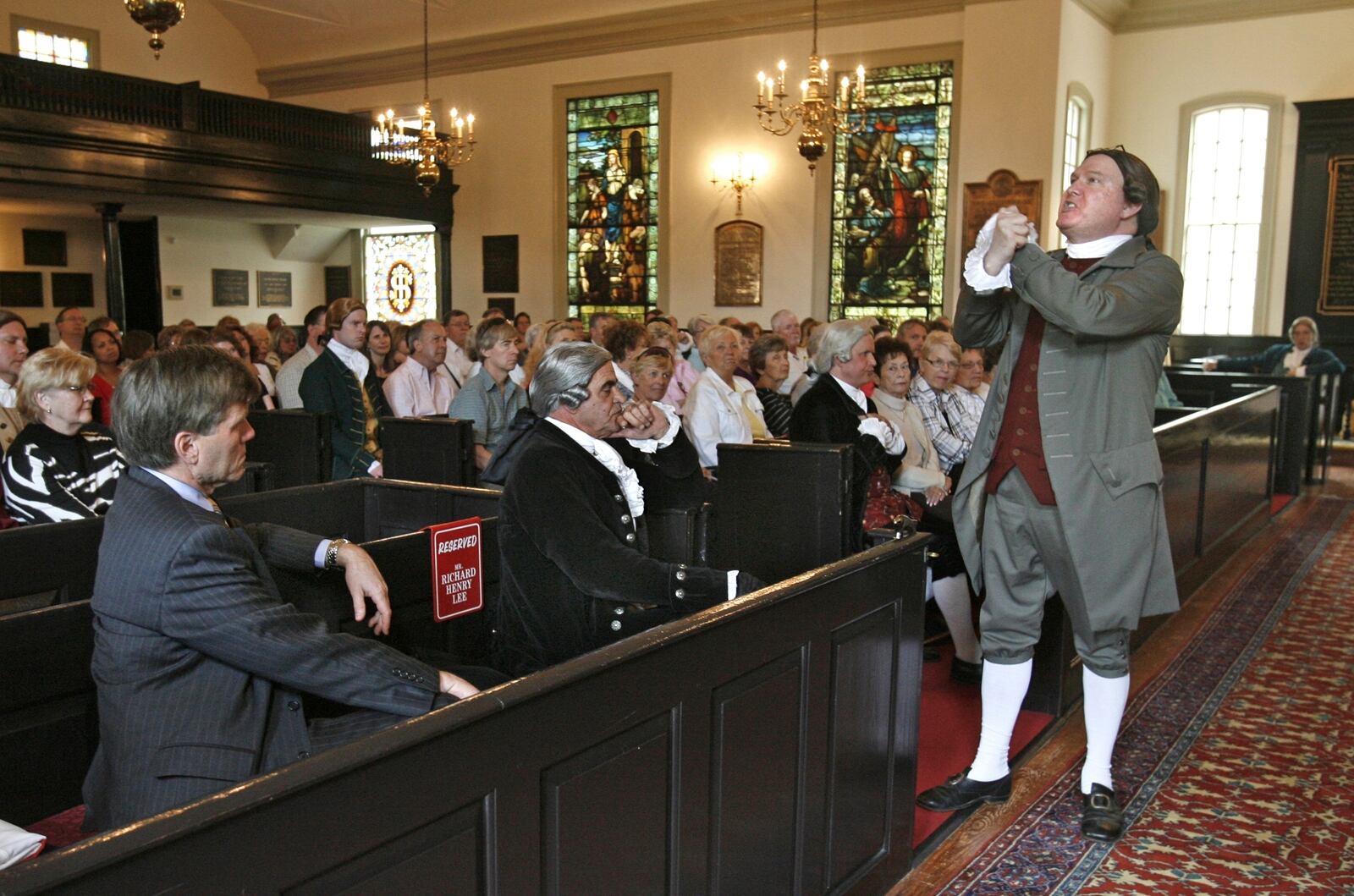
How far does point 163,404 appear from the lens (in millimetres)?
1879

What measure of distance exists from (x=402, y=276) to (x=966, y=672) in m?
14.7

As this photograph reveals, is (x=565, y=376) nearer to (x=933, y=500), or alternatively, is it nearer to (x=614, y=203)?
(x=933, y=500)

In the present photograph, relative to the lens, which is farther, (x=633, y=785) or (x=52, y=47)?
(x=52, y=47)

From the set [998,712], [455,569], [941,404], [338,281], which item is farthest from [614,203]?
[998,712]

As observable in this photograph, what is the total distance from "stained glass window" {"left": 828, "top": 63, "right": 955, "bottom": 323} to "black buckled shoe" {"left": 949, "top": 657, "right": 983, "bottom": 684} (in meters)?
9.01

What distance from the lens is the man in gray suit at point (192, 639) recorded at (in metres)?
1.77

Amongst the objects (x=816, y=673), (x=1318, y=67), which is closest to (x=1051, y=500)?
(x=816, y=673)

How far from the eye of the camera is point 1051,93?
1160 cm

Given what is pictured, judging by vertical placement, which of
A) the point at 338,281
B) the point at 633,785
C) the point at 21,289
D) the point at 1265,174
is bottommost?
the point at 633,785

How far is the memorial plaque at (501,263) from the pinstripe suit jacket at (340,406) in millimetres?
9893

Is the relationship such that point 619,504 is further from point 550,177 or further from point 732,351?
point 550,177

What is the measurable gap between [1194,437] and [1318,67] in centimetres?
912

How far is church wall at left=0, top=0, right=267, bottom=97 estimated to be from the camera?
50.2ft

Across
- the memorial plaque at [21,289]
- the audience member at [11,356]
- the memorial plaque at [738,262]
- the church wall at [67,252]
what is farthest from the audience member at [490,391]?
the memorial plaque at [21,289]
